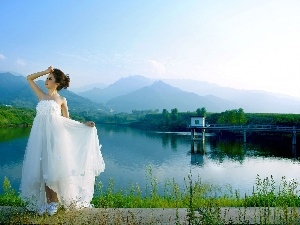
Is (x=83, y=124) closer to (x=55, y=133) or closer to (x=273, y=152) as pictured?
(x=55, y=133)

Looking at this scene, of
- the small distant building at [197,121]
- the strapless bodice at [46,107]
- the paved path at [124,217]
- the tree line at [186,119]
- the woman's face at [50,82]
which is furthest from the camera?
the tree line at [186,119]

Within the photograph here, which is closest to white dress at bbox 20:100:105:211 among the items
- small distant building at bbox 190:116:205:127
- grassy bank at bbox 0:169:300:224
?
grassy bank at bbox 0:169:300:224

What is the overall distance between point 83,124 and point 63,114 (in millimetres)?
393

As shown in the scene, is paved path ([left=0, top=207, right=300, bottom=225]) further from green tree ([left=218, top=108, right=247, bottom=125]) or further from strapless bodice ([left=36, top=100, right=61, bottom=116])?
green tree ([left=218, top=108, right=247, bottom=125])

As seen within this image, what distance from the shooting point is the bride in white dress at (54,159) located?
5.49 m

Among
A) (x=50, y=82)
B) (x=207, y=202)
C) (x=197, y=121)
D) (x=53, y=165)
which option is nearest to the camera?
(x=207, y=202)

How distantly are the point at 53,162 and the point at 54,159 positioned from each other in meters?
0.05

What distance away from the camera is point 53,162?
5.47 meters

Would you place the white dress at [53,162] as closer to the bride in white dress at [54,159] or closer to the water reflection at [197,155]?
the bride in white dress at [54,159]

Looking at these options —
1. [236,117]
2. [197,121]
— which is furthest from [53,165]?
[236,117]

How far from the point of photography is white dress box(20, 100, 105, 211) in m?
5.49

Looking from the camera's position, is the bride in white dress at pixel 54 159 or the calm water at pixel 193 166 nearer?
the bride in white dress at pixel 54 159

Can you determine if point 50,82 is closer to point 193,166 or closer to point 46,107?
point 46,107

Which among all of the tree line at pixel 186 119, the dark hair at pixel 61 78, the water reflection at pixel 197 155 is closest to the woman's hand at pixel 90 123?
the dark hair at pixel 61 78
